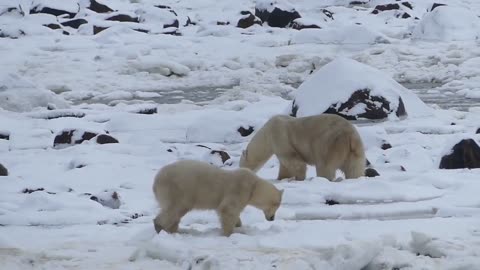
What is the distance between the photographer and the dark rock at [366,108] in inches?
526

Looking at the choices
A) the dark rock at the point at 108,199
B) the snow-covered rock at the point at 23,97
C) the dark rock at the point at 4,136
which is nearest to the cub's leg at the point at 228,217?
the dark rock at the point at 108,199

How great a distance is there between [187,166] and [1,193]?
244 centimetres

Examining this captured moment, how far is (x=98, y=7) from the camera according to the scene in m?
32.0

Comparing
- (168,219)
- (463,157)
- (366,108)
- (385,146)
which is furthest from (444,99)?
(168,219)

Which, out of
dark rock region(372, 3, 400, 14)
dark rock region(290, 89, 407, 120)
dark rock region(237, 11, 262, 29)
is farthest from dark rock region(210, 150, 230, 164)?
dark rock region(372, 3, 400, 14)

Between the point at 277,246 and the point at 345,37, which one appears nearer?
the point at 277,246

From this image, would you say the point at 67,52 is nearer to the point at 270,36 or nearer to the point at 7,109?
the point at 270,36

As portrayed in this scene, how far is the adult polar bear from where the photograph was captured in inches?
A: 315

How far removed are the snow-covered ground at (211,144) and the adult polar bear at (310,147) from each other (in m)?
0.23

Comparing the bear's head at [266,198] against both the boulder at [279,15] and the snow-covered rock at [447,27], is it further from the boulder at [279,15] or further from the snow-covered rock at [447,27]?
the boulder at [279,15]

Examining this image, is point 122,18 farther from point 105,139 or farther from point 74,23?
point 105,139

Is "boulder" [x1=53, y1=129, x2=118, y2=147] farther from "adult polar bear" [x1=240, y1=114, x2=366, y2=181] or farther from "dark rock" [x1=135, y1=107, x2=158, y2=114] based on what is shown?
"adult polar bear" [x1=240, y1=114, x2=366, y2=181]

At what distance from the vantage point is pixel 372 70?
14156 mm

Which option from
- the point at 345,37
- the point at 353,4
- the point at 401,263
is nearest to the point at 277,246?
the point at 401,263
